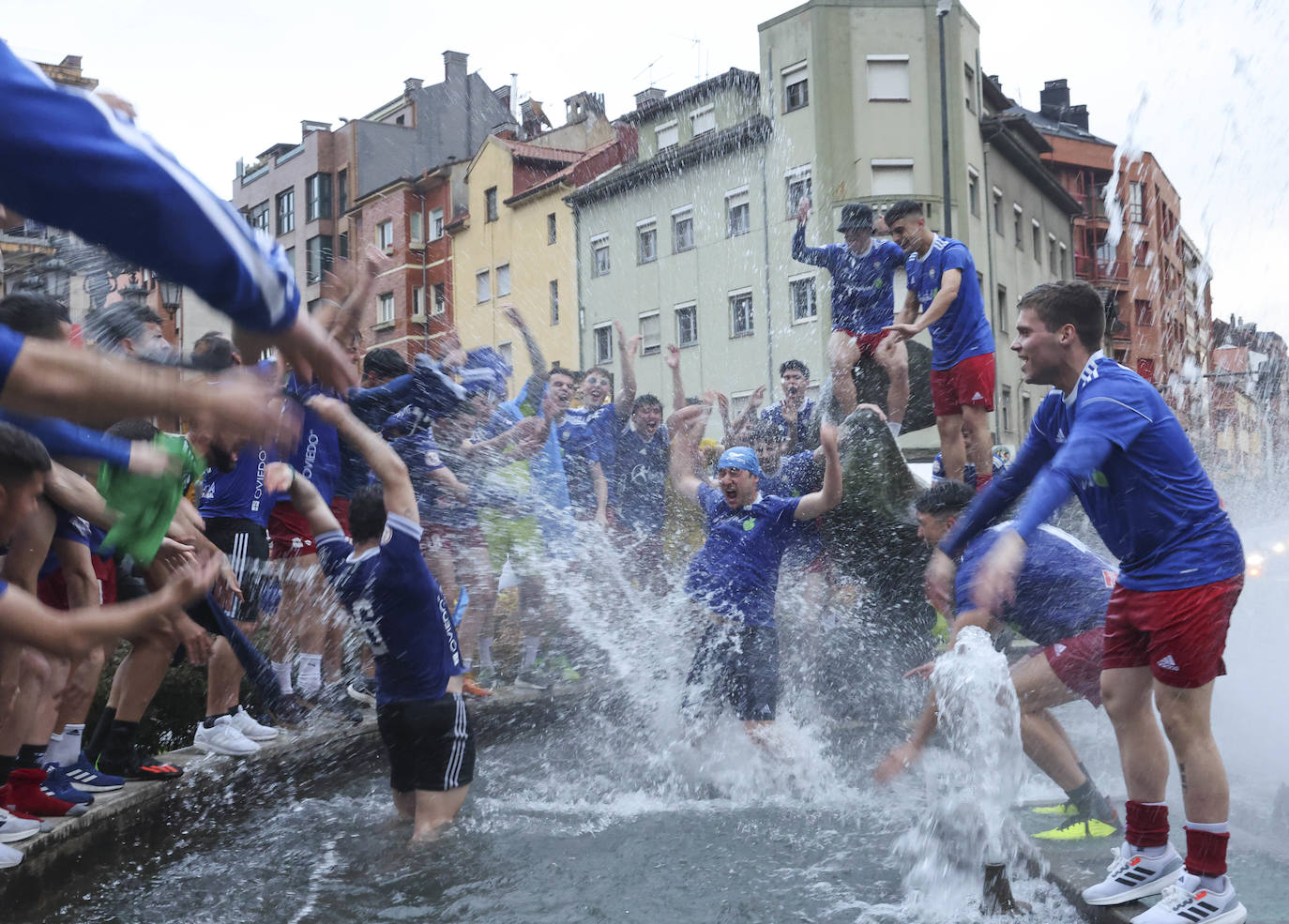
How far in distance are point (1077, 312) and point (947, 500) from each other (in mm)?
1545

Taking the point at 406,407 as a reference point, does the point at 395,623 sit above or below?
below

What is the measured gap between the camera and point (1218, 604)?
12.1ft

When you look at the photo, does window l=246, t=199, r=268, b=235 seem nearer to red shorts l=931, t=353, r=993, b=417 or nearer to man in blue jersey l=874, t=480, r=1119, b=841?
red shorts l=931, t=353, r=993, b=417

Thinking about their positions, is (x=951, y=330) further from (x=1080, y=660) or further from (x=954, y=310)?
(x=1080, y=660)

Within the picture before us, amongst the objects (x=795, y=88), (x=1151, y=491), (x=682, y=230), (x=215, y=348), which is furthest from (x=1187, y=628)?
(x=682, y=230)

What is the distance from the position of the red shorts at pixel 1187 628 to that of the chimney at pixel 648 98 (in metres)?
33.8

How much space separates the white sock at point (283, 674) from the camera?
6516 millimetres

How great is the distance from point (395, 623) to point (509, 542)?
10.5 feet

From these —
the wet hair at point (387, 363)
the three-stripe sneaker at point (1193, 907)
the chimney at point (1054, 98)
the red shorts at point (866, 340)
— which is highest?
the chimney at point (1054, 98)

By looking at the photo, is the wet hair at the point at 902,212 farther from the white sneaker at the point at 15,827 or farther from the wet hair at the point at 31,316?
the white sneaker at the point at 15,827

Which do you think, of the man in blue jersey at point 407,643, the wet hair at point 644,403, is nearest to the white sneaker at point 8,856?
the man in blue jersey at point 407,643

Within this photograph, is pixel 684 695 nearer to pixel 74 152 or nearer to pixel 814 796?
pixel 814 796

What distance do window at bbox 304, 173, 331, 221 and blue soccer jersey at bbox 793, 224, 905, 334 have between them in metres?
48.0

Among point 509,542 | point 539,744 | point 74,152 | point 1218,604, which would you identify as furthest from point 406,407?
point 74,152
